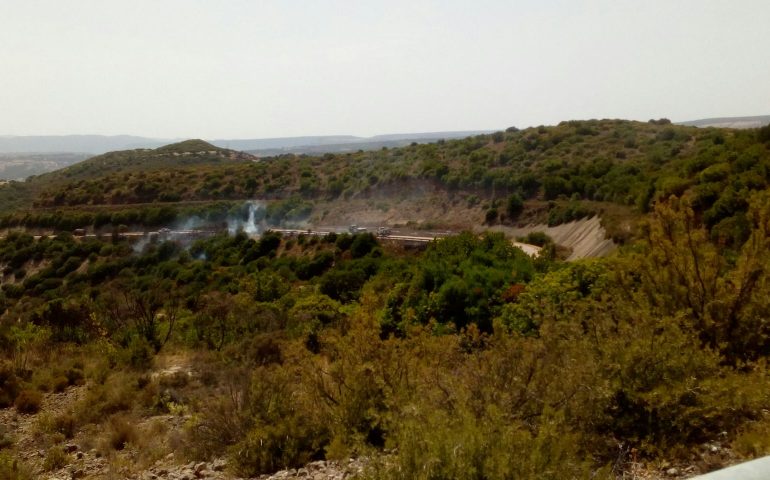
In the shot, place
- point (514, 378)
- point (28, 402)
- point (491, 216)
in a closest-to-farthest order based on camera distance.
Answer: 1. point (514, 378)
2. point (28, 402)
3. point (491, 216)

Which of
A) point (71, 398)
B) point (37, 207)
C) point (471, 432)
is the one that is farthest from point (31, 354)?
point (37, 207)

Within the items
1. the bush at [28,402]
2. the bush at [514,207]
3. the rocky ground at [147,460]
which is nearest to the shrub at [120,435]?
the rocky ground at [147,460]

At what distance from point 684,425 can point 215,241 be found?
45.4 meters

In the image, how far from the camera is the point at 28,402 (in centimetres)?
→ 1150

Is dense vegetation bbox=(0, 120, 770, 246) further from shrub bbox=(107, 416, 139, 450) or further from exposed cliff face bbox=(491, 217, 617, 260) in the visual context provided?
shrub bbox=(107, 416, 139, 450)

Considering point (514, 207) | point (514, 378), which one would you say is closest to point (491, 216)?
point (514, 207)

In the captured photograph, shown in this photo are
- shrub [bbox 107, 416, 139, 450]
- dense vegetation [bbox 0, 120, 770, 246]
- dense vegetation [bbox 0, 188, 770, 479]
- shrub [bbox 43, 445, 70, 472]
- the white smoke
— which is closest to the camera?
dense vegetation [bbox 0, 188, 770, 479]

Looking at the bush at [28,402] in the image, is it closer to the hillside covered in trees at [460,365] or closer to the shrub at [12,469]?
the hillside covered in trees at [460,365]

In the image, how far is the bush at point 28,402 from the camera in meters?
11.4

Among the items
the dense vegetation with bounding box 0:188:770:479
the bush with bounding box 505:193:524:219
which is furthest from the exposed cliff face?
the dense vegetation with bounding box 0:188:770:479

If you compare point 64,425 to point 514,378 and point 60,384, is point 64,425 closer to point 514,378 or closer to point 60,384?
point 60,384

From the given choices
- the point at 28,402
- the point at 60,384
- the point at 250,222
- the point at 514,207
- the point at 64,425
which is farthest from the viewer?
the point at 250,222

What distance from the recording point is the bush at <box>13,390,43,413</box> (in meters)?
11.4

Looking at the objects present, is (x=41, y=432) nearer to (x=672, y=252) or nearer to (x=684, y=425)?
(x=684, y=425)
